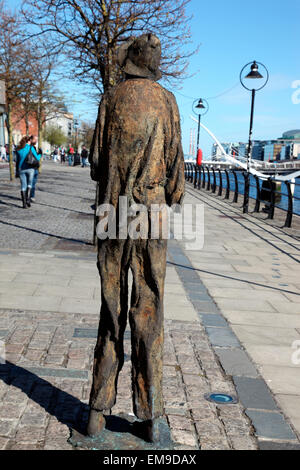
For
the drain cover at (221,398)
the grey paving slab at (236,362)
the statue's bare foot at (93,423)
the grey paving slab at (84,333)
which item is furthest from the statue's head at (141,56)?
the grey paving slab at (84,333)

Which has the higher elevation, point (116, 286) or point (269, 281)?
point (116, 286)

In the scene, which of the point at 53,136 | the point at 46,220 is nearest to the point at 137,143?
the point at 46,220

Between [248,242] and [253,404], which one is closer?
[253,404]

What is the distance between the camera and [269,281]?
7.66 m

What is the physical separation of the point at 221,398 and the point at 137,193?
1789mm

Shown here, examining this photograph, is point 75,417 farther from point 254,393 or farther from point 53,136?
point 53,136

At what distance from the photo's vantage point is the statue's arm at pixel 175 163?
2.93 m

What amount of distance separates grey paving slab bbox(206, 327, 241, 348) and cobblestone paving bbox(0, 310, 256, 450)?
10cm

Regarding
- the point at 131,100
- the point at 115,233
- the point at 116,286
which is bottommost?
the point at 116,286

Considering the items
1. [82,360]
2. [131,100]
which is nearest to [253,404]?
[82,360]

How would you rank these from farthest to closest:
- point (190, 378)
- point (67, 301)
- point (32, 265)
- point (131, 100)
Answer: point (32, 265), point (67, 301), point (190, 378), point (131, 100)

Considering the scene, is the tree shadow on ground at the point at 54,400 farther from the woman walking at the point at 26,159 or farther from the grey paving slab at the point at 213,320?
the woman walking at the point at 26,159

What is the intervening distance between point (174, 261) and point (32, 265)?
7.74 feet
